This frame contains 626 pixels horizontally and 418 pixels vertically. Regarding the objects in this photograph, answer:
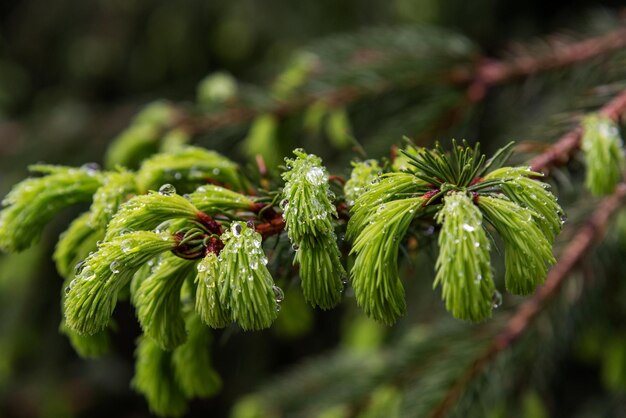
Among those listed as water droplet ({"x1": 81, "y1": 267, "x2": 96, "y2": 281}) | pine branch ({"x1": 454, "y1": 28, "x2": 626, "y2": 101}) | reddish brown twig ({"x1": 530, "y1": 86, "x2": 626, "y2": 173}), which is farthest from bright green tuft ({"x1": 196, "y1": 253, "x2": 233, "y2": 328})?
pine branch ({"x1": 454, "y1": 28, "x2": 626, "y2": 101})

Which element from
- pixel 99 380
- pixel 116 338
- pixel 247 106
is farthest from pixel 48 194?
pixel 99 380

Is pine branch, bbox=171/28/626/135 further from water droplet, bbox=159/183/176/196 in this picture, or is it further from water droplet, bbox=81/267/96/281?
water droplet, bbox=81/267/96/281

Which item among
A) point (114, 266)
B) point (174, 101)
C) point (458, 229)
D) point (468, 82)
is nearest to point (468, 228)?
point (458, 229)

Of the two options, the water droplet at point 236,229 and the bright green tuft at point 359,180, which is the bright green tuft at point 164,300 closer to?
the water droplet at point 236,229

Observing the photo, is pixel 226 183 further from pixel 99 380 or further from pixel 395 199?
pixel 99 380

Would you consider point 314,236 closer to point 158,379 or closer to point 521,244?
point 521,244

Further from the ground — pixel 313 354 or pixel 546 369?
pixel 313 354

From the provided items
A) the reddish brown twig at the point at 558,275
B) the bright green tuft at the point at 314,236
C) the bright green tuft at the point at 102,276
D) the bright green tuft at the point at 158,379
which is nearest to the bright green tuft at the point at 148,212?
the bright green tuft at the point at 102,276
